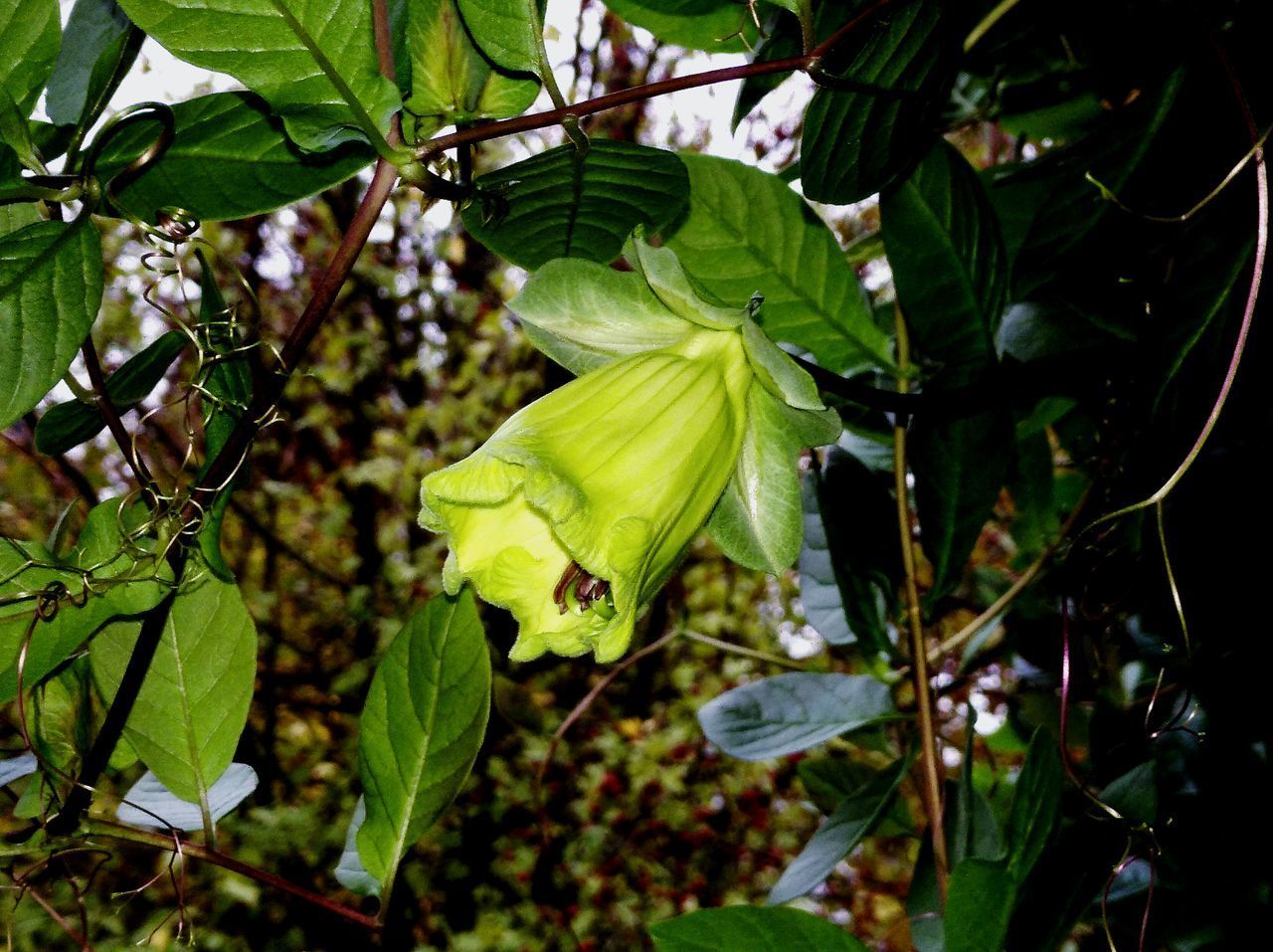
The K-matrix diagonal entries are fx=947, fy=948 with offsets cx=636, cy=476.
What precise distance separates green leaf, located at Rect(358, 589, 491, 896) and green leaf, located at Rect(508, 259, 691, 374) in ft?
0.38

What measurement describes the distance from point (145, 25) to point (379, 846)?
14.1 inches

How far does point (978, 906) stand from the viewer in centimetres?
41

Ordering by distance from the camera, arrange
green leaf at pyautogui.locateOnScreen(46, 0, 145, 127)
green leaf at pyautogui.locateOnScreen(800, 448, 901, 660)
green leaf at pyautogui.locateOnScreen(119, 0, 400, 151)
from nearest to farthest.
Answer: green leaf at pyautogui.locateOnScreen(119, 0, 400, 151)
green leaf at pyautogui.locateOnScreen(46, 0, 145, 127)
green leaf at pyautogui.locateOnScreen(800, 448, 901, 660)

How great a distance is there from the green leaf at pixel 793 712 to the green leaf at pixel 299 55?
475 mm

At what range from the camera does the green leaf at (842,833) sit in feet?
1.91

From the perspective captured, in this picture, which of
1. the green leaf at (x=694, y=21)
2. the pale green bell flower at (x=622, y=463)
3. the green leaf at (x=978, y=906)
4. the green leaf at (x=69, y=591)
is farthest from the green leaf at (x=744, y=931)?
the green leaf at (x=694, y=21)

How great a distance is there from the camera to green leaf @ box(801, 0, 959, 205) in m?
0.33

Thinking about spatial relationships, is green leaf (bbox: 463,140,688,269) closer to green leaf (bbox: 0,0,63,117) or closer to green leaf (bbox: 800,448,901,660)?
green leaf (bbox: 0,0,63,117)

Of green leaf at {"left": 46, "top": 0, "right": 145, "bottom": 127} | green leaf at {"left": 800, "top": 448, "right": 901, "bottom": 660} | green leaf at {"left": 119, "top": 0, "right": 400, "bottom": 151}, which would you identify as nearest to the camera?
green leaf at {"left": 119, "top": 0, "right": 400, "bottom": 151}

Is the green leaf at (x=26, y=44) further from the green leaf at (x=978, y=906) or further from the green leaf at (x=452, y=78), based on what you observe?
the green leaf at (x=978, y=906)

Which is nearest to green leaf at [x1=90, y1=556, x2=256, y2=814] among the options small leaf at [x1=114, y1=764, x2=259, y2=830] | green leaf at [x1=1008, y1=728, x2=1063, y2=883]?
small leaf at [x1=114, y1=764, x2=259, y2=830]

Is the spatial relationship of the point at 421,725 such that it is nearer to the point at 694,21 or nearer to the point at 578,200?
the point at 578,200

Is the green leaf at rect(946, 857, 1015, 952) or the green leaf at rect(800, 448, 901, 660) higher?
the green leaf at rect(800, 448, 901, 660)

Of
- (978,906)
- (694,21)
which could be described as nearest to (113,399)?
(694,21)
